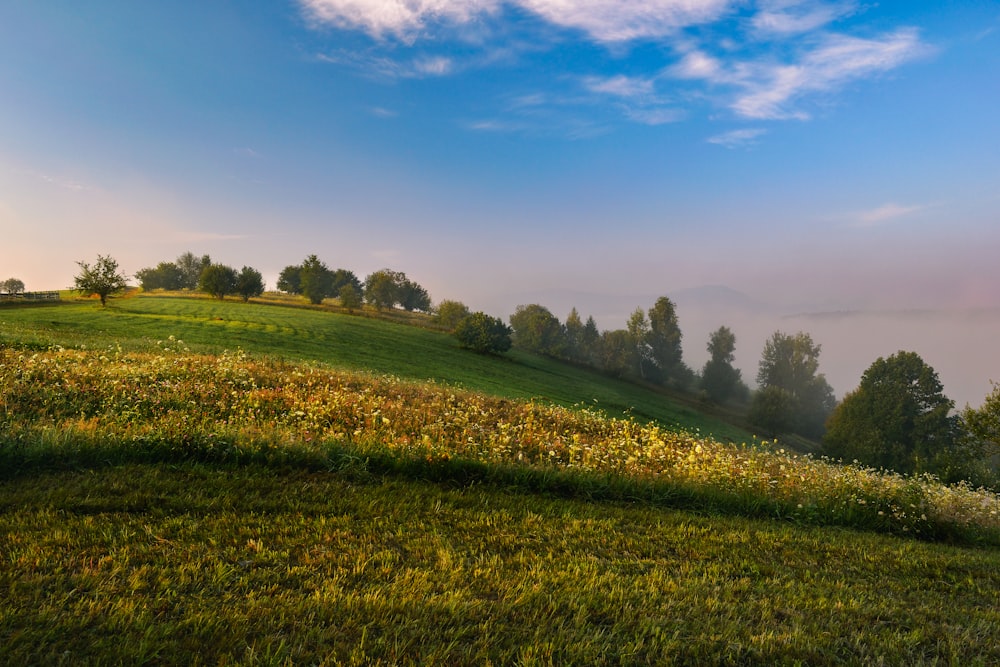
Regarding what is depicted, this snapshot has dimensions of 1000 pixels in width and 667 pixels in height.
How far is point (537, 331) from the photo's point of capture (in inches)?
3991

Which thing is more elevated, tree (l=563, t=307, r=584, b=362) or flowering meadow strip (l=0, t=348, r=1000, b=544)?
tree (l=563, t=307, r=584, b=362)

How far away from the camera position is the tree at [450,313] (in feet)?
284

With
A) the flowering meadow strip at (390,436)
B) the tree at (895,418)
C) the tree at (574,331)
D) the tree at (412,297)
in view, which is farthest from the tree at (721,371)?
the flowering meadow strip at (390,436)

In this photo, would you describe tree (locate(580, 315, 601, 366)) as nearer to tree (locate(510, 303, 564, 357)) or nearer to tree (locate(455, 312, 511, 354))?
tree (locate(510, 303, 564, 357))

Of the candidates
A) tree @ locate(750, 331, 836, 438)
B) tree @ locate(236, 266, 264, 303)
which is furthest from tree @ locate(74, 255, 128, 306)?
tree @ locate(750, 331, 836, 438)

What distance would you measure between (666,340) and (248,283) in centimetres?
8546

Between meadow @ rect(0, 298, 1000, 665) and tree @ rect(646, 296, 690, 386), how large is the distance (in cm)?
9885

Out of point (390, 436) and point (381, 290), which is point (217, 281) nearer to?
point (381, 290)

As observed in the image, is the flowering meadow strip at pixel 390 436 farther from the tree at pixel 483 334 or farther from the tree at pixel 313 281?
the tree at pixel 313 281

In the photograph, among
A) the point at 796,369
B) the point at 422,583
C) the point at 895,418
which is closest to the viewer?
the point at 422,583

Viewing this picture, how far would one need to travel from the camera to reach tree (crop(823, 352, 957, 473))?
47.6 m

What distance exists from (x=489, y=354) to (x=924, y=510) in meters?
57.4

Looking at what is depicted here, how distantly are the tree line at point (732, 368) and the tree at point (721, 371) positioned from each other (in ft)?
0.76

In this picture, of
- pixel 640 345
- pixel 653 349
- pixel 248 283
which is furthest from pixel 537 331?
pixel 248 283
